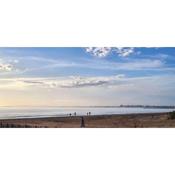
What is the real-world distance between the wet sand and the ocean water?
4 cm

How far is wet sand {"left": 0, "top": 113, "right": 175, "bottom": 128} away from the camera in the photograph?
5.30 meters

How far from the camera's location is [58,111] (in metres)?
5.33

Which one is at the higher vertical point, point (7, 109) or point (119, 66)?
point (119, 66)

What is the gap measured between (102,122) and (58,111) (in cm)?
40

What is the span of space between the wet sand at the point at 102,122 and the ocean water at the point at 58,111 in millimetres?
37

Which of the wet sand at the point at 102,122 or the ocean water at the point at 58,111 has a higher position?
the ocean water at the point at 58,111

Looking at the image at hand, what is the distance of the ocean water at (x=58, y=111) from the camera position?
5.29 m

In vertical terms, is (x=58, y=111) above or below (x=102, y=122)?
above
